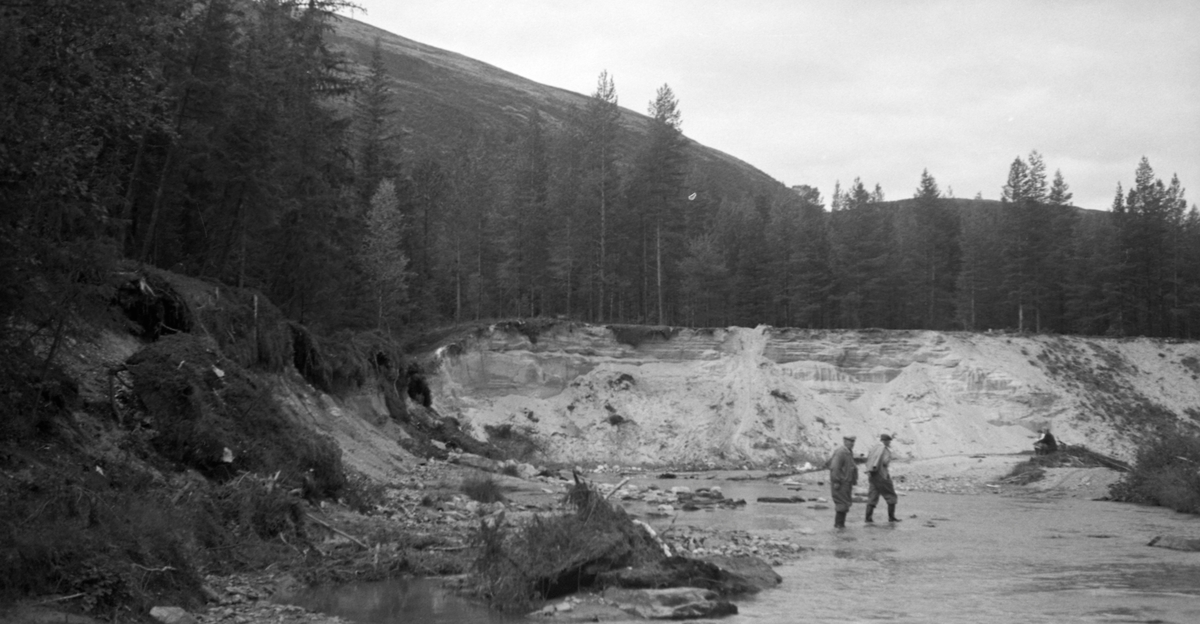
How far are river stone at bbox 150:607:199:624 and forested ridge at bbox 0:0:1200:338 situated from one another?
3.87 metres

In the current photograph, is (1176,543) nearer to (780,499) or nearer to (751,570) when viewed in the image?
(751,570)

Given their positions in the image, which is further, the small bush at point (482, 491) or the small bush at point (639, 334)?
the small bush at point (639, 334)

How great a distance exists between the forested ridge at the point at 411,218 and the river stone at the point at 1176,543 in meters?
16.4

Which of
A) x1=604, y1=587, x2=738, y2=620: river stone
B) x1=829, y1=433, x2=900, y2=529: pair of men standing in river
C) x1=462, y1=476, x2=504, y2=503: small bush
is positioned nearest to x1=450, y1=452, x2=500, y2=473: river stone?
x1=462, y1=476, x2=504, y2=503: small bush

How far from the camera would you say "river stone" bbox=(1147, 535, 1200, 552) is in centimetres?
1503

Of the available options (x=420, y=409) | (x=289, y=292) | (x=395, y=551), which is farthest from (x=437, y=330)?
(x=395, y=551)

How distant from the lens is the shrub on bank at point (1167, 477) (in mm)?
21984

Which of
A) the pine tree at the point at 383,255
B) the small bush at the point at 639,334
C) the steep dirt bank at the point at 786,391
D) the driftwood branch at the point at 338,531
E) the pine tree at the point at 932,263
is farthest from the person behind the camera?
the pine tree at the point at 932,263

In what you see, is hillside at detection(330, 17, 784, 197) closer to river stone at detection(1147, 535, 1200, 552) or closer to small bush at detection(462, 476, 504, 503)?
small bush at detection(462, 476, 504, 503)

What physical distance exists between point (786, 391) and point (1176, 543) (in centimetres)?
3326

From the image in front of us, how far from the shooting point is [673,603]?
398 inches

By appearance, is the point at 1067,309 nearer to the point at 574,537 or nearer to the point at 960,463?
the point at 960,463

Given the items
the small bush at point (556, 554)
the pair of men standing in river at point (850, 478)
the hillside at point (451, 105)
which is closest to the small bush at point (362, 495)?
the small bush at point (556, 554)

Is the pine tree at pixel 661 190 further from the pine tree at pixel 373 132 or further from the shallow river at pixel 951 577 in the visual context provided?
the shallow river at pixel 951 577
